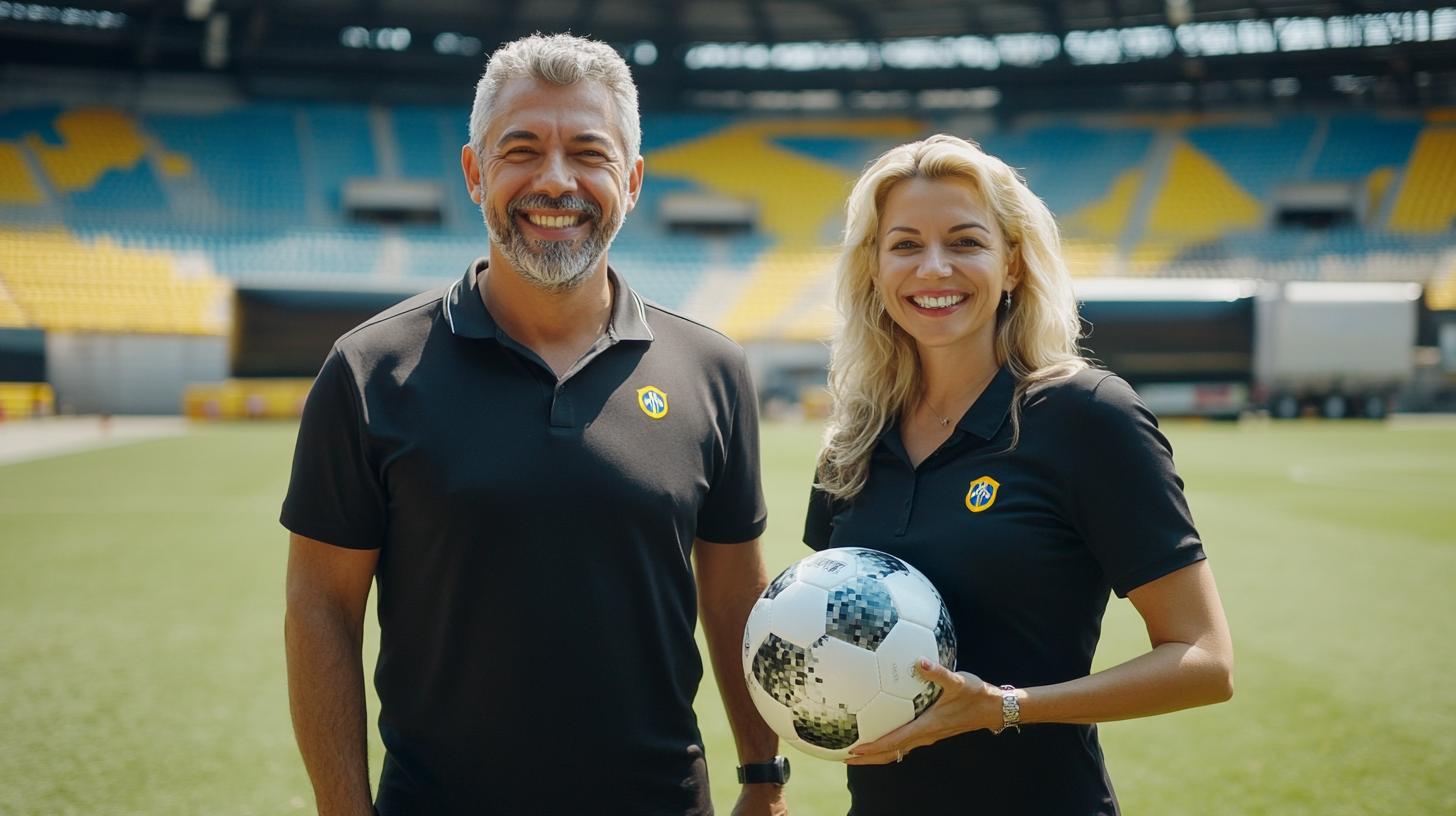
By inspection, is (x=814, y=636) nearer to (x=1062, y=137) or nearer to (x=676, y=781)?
(x=676, y=781)

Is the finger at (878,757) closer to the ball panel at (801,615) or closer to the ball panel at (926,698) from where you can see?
the ball panel at (926,698)

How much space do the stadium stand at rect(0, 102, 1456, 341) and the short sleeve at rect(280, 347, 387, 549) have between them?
24.2 meters

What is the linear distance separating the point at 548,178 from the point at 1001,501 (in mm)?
1170

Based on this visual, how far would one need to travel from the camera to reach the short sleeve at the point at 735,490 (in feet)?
7.31

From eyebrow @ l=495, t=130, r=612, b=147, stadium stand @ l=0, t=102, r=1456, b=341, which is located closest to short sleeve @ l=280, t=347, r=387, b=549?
eyebrow @ l=495, t=130, r=612, b=147

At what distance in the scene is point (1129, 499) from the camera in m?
1.85

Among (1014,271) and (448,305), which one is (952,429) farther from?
(448,305)

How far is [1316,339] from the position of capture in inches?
1007

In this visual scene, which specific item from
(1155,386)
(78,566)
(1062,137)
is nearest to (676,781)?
(78,566)

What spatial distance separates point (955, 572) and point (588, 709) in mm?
808

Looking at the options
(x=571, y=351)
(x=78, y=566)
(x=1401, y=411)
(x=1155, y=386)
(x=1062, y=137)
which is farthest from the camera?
(x=1062, y=137)

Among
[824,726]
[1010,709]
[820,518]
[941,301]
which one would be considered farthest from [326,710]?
[941,301]

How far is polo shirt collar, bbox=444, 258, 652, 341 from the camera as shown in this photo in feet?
6.58

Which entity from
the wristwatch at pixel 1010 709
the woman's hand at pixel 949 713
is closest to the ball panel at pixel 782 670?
the woman's hand at pixel 949 713
